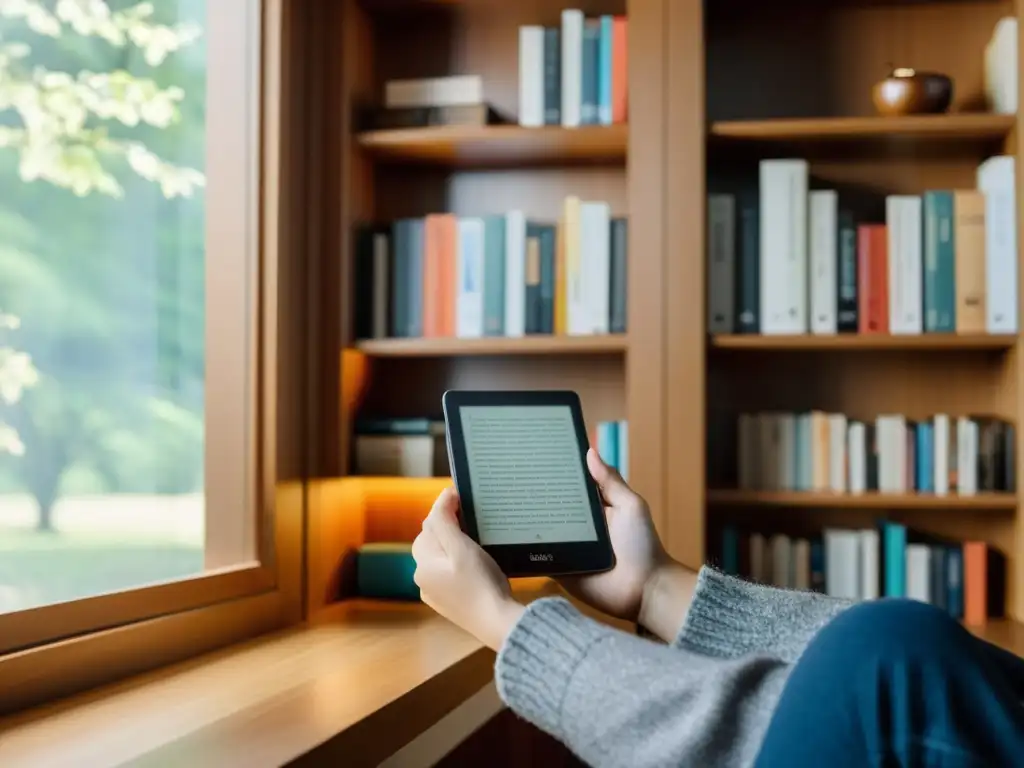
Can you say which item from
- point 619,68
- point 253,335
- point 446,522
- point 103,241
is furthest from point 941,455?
point 103,241

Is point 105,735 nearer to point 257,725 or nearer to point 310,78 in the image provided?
point 257,725

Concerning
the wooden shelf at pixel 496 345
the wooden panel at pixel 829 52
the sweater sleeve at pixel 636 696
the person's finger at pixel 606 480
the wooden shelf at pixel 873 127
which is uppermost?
the wooden panel at pixel 829 52

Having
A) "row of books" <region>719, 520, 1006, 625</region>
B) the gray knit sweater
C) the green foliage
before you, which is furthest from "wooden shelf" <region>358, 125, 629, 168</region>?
the gray knit sweater

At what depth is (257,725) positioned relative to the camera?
49.6 inches

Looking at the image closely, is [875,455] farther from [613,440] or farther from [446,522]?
[446,522]

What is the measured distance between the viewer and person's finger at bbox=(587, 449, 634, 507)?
4.33 ft

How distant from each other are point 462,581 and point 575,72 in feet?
4.70

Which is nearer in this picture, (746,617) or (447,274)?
(746,617)

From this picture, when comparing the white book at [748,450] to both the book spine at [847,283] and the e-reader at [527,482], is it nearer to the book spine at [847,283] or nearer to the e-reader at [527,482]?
the book spine at [847,283]

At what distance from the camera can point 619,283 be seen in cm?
228

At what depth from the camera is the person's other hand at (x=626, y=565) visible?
128 cm

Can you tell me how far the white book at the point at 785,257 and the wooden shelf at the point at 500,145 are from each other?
1.05ft

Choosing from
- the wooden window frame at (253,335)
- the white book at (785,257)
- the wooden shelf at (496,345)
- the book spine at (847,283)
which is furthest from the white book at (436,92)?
the book spine at (847,283)

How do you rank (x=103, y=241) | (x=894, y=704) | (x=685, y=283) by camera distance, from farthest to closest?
(x=685, y=283)
(x=103, y=241)
(x=894, y=704)
